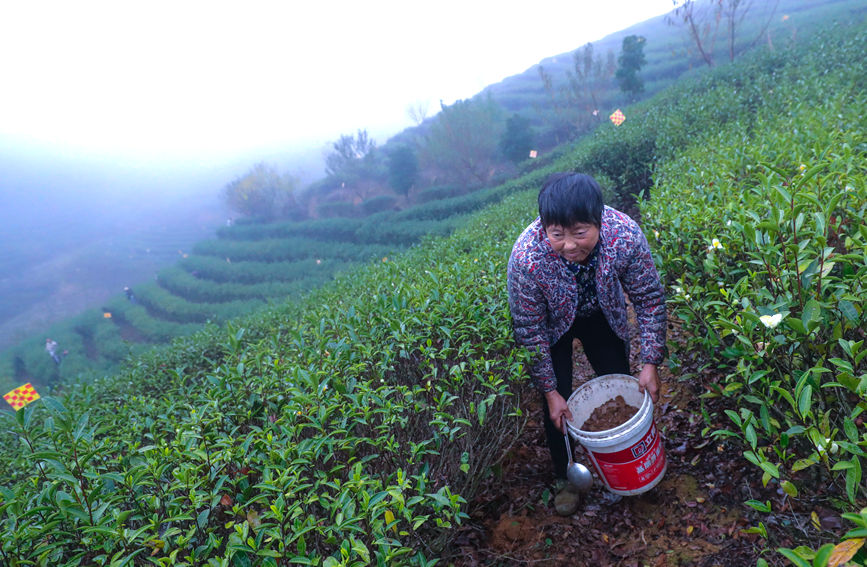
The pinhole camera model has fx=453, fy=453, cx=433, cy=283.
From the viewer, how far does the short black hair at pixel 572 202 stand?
1.69m

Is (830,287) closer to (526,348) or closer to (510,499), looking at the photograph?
(526,348)

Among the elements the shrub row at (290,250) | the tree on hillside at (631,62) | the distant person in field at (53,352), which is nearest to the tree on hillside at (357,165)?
Result: the shrub row at (290,250)

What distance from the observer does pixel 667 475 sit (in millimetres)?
2258

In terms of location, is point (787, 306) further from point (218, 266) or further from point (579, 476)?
point (218, 266)

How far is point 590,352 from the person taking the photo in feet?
7.53

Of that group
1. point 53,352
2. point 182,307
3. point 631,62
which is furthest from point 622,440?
point 631,62

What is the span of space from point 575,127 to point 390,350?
19228 mm

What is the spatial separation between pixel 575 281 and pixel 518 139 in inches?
649

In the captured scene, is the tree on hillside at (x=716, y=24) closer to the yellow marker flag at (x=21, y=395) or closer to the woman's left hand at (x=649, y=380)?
the woman's left hand at (x=649, y=380)

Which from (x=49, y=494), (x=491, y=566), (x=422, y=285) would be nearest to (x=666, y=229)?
(x=422, y=285)

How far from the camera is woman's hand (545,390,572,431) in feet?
6.72

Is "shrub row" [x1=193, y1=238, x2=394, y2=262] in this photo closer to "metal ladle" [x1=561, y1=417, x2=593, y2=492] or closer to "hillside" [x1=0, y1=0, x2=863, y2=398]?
"hillside" [x1=0, y1=0, x2=863, y2=398]

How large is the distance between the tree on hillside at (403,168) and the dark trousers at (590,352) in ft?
59.0

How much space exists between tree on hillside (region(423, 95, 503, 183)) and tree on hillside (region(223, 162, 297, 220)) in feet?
31.3
